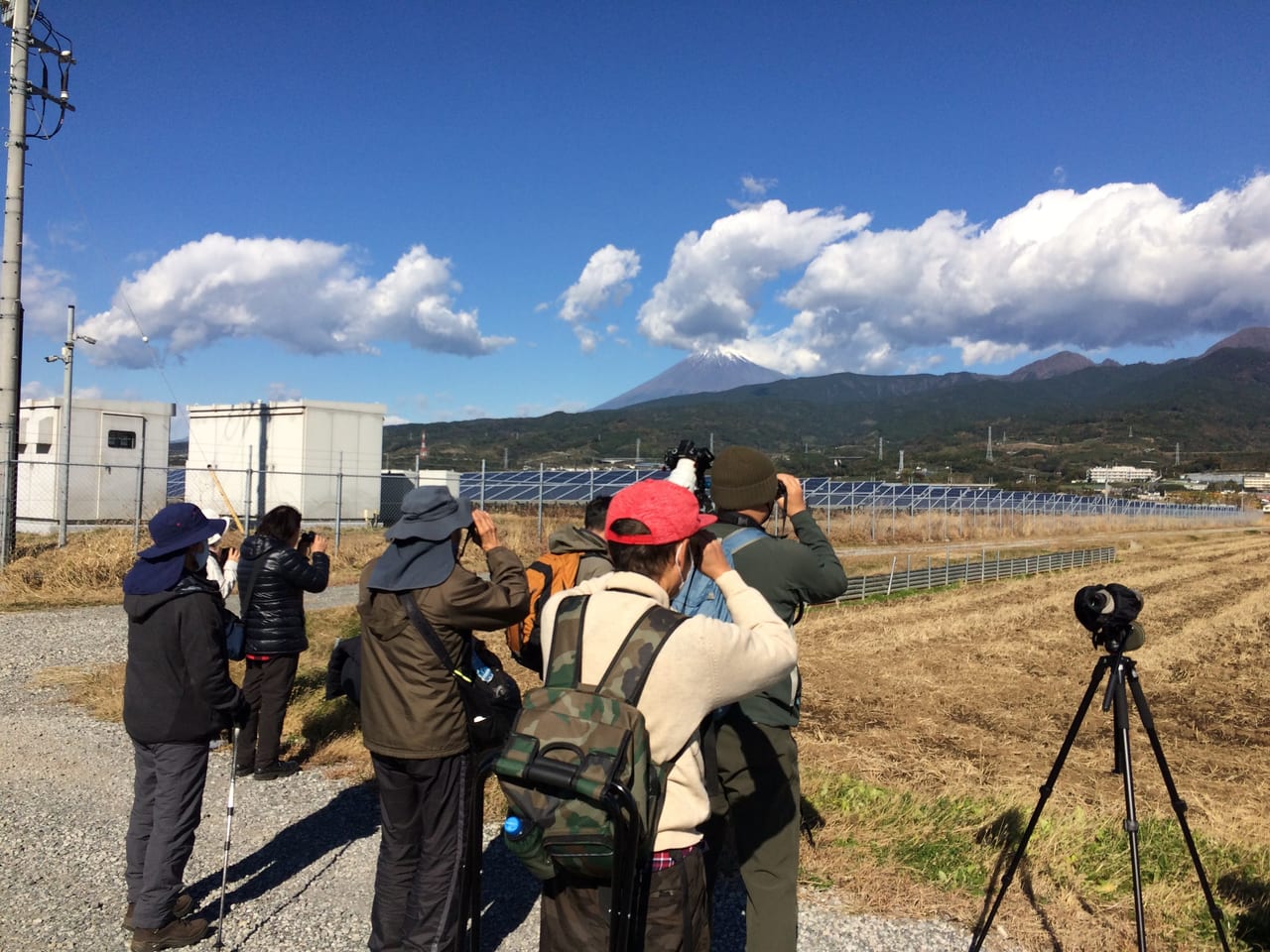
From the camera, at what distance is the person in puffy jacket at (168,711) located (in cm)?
347

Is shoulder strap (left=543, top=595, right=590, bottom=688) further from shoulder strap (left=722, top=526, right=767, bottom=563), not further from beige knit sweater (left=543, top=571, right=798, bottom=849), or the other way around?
shoulder strap (left=722, top=526, right=767, bottom=563)

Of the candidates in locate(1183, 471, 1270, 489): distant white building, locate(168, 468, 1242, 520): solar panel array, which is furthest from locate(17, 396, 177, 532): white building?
locate(1183, 471, 1270, 489): distant white building

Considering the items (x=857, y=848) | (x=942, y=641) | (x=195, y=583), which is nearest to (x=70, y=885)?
(x=195, y=583)

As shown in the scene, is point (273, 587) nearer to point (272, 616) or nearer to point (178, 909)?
point (272, 616)

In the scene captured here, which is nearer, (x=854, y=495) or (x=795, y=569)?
(x=795, y=569)

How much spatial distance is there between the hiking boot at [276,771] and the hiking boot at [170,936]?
201 centimetres

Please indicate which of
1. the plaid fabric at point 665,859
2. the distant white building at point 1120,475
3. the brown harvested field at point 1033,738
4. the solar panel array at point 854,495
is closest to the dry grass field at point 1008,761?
the brown harvested field at point 1033,738

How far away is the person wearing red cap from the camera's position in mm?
2041

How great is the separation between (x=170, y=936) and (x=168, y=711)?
91 centimetres

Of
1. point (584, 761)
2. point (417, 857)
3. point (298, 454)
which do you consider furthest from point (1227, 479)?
point (584, 761)

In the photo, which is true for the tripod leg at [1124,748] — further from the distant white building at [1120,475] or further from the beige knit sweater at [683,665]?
the distant white building at [1120,475]

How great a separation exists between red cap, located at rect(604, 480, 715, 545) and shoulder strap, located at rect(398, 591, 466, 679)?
1.14 metres

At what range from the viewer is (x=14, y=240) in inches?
595

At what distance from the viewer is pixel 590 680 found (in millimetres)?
2031
